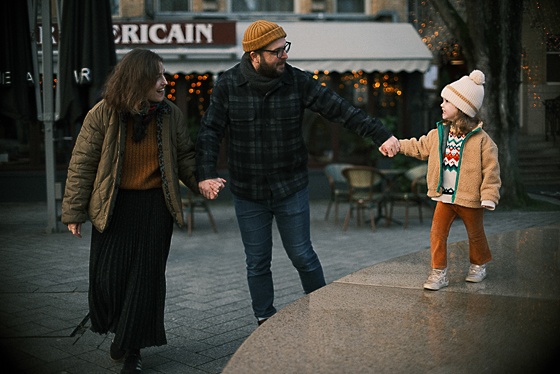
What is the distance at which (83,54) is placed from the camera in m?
7.67

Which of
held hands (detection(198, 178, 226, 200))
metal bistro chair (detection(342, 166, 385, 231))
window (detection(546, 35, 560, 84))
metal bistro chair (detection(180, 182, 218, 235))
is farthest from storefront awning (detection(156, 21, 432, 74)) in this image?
window (detection(546, 35, 560, 84))

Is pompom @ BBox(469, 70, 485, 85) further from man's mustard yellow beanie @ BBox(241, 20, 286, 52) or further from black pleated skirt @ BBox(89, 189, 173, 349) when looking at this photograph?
black pleated skirt @ BBox(89, 189, 173, 349)

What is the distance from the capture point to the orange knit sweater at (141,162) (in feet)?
13.5

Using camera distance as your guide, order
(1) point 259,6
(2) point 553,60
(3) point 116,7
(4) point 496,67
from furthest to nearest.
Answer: (1) point 259,6
(3) point 116,7
(4) point 496,67
(2) point 553,60

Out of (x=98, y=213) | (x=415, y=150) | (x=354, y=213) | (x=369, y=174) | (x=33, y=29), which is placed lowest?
(x=354, y=213)

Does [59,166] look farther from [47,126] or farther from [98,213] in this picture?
[98,213]

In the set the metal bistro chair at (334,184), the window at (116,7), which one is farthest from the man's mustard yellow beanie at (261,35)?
the window at (116,7)

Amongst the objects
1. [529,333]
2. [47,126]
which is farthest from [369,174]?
[529,333]

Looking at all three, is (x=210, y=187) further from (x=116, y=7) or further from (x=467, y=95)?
(x=116, y=7)

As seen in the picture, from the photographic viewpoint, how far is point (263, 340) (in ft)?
11.2

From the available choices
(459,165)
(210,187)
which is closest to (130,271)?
(210,187)

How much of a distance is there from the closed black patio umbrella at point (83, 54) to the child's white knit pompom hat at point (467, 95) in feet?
12.4

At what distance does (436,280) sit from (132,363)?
1.79m

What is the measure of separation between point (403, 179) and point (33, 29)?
25.2 ft
